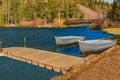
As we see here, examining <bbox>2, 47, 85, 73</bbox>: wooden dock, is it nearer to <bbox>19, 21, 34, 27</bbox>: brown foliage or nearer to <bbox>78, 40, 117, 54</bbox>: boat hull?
<bbox>78, 40, 117, 54</bbox>: boat hull

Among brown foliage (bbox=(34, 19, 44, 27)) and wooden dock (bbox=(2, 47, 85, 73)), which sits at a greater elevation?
wooden dock (bbox=(2, 47, 85, 73))

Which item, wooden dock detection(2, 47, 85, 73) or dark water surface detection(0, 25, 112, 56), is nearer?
wooden dock detection(2, 47, 85, 73)

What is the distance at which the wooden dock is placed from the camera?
38.2 metres

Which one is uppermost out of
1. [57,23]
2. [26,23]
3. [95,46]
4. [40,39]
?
[95,46]

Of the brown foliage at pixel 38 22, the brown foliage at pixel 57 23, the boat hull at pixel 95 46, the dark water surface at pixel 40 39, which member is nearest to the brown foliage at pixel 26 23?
the brown foliage at pixel 38 22

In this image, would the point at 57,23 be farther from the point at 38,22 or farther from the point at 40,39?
the point at 40,39

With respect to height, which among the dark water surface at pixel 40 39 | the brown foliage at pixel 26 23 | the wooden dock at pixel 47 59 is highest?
the wooden dock at pixel 47 59

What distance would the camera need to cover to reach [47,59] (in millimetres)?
42500

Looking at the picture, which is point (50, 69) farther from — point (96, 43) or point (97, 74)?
point (96, 43)

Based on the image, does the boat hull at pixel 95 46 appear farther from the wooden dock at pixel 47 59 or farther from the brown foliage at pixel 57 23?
the brown foliage at pixel 57 23

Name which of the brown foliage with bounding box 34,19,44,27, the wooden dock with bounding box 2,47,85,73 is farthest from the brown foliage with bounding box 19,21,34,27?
the wooden dock with bounding box 2,47,85,73

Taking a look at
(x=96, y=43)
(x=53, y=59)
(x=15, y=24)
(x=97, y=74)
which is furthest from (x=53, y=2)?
(x=97, y=74)

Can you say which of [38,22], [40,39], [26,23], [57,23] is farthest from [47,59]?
[57,23]

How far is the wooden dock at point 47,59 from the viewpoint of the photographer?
1504 inches
